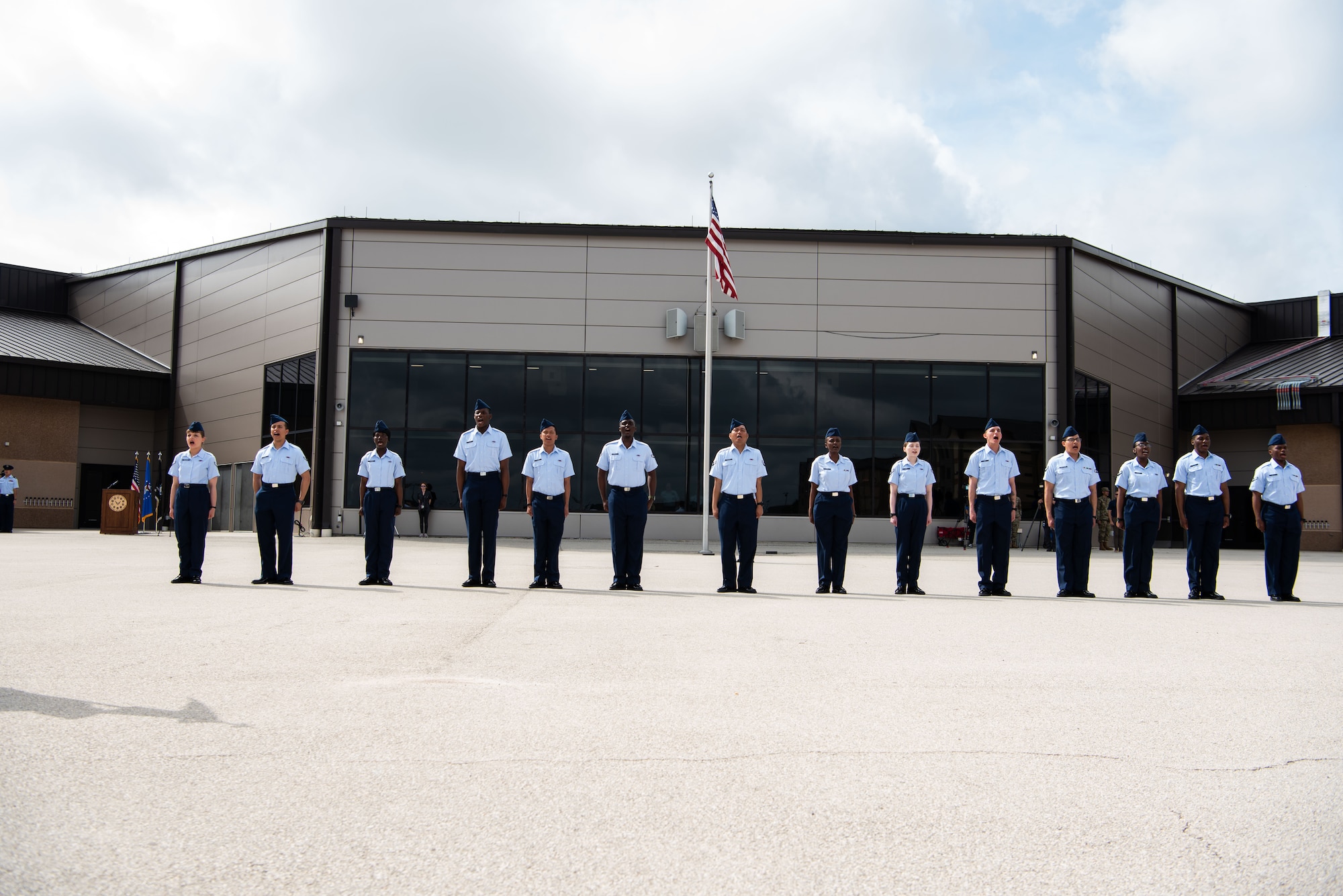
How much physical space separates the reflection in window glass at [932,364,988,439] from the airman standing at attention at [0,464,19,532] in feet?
82.2

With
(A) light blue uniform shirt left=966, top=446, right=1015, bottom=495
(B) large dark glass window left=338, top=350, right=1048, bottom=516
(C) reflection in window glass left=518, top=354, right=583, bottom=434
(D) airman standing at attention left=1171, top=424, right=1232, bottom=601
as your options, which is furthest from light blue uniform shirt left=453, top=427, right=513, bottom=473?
(C) reflection in window glass left=518, top=354, right=583, bottom=434

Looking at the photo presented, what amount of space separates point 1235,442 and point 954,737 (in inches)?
1318

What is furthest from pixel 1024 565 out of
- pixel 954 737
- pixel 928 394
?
pixel 954 737

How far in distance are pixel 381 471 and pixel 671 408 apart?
52.3ft

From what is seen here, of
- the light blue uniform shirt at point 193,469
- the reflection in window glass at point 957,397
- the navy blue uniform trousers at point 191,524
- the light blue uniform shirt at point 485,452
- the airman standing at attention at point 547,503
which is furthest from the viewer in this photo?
the reflection in window glass at point 957,397

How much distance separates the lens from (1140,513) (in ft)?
39.3

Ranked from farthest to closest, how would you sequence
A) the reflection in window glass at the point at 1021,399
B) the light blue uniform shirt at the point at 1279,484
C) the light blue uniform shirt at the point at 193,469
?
1. the reflection in window glass at the point at 1021,399
2. the light blue uniform shirt at the point at 1279,484
3. the light blue uniform shirt at the point at 193,469

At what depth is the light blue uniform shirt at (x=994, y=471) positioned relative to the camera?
467 inches

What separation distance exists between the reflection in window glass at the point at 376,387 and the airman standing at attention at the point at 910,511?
59.4 ft

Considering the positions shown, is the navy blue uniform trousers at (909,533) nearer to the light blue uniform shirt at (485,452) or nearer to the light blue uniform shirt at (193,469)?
the light blue uniform shirt at (485,452)

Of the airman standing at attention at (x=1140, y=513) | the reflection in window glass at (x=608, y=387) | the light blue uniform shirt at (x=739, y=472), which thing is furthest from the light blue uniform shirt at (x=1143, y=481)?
the reflection in window glass at (x=608, y=387)

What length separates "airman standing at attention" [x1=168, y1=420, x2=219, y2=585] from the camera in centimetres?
1098

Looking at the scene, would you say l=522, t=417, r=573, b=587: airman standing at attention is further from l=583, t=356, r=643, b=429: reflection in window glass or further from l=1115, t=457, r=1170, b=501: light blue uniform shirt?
l=583, t=356, r=643, b=429: reflection in window glass

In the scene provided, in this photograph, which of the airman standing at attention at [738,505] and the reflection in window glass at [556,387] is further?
the reflection in window glass at [556,387]
